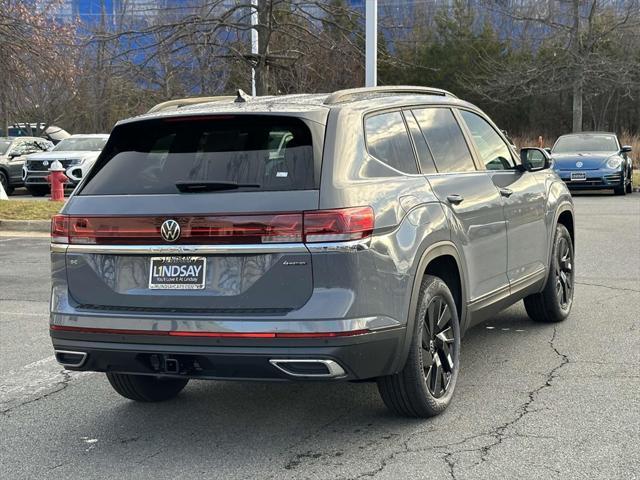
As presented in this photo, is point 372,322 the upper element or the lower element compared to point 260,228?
lower

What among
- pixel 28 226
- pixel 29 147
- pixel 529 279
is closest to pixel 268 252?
pixel 529 279

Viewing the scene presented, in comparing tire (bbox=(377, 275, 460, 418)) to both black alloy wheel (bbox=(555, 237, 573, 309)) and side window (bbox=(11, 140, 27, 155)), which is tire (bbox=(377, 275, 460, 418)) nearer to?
black alloy wheel (bbox=(555, 237, 573, 309))

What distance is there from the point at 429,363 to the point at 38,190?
2083 centimetres

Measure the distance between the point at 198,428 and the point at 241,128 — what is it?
1.68m

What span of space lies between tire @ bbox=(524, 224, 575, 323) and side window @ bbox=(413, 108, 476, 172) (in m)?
1.60

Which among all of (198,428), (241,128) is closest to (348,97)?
(241,128)

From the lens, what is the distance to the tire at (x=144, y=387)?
5035 mm

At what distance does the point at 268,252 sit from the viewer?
3.92 m

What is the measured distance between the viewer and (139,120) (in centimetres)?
457

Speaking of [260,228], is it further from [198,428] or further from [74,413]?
[74,413]

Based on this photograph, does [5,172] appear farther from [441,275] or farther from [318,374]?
[318,374]

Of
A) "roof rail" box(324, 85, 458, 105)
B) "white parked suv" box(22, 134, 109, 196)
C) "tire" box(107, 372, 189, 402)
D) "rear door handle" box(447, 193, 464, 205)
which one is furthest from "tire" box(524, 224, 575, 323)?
"white parked suv" box(22, 134, 109, 196)

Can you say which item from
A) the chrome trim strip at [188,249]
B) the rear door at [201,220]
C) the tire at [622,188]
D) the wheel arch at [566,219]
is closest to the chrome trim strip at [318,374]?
the rear door at [201,220]

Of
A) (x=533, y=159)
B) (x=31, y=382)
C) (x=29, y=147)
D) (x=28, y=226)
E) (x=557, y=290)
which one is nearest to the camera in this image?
(x=31, y=382)
